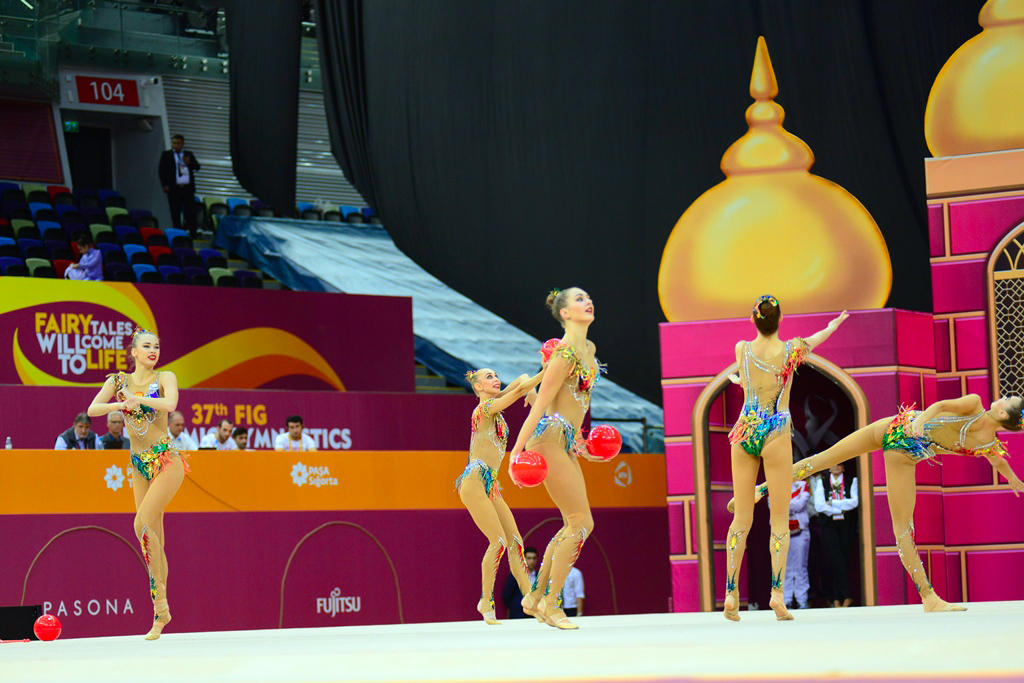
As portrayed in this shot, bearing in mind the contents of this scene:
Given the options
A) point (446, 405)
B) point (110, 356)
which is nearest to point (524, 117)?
point (446, 405)

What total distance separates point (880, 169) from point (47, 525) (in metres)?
11.4

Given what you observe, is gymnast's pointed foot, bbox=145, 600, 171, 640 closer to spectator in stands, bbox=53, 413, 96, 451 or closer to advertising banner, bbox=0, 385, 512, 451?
spectator in stands, bbox=53, 413, 96, 451

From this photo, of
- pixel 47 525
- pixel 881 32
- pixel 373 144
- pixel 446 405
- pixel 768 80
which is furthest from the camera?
pixel 373 144

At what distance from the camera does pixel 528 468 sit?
792 cm

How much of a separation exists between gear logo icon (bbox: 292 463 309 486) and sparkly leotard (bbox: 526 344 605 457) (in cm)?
686

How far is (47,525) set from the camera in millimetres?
13398

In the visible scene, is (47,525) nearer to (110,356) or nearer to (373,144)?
(110,356)

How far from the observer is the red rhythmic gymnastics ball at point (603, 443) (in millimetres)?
8742

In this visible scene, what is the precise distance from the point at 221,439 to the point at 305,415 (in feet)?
5.03

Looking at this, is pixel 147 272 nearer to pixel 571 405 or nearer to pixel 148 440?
pixel 148 440

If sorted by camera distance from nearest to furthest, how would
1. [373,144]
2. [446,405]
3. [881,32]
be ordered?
[446,405] → [881,32] → [373,144]

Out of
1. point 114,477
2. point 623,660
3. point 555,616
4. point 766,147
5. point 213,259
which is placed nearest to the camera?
point 623,660

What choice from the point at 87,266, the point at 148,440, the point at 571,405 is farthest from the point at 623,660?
the point at 87,266

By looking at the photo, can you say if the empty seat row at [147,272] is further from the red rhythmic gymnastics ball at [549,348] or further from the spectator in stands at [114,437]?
the red rhythmic gymnastics ball at [549,348]
